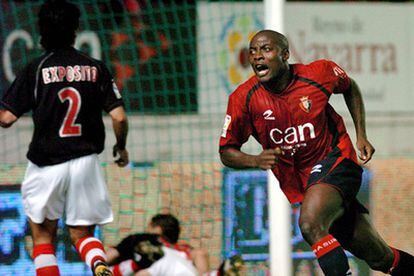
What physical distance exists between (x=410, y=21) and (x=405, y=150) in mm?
1474

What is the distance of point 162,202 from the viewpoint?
9.81 m

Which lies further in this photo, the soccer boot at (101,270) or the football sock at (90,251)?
the football sock at (90,251)

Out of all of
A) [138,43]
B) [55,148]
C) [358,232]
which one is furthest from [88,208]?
[138,43]

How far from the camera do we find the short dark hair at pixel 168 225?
9172 millimetres

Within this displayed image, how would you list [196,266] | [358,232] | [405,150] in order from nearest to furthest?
[358,232]
[196,266]
[405,150]

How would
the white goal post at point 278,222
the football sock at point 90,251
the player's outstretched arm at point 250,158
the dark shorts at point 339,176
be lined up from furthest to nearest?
1. the white goal post at point 278,222
2. the football sock at point 90,251
3. the dark shorts at point 339,176
4. the player's outstretched arm at point 250,158

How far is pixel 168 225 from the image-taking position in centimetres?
920

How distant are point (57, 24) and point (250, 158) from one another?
59.2 inches

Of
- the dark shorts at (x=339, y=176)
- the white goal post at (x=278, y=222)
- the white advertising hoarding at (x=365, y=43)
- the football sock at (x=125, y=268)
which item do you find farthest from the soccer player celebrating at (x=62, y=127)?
the white advertising hoarding at (x=365, y=43)

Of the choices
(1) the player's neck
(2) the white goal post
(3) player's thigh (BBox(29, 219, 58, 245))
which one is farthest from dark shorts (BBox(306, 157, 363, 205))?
(3) player's thigh (BBox(29, 219, 58, 245))

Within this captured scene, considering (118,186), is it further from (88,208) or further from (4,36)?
(88,208)

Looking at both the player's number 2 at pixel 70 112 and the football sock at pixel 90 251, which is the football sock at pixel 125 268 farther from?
the player's number 2 at pixel 70 112

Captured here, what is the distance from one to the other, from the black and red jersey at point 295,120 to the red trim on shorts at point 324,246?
2.04 feet

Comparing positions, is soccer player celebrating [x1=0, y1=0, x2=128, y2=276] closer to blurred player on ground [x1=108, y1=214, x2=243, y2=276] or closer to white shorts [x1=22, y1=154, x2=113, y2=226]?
white shorts [x1=22, y1=154, x2=113, y2=226]
